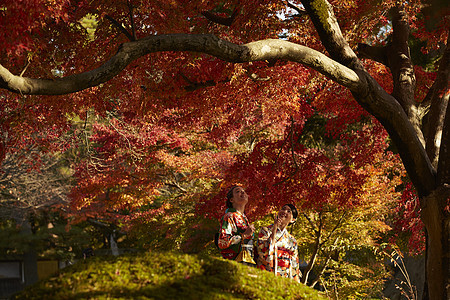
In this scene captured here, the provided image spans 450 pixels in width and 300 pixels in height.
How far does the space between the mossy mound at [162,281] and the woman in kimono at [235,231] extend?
3.05ft

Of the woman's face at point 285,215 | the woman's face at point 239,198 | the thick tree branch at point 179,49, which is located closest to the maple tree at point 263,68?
the thick tree branch at point 179,49

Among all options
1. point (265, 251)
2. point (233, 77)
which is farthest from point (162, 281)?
point (233, 77)

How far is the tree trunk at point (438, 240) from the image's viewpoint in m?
4.82

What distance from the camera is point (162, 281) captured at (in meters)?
2.71

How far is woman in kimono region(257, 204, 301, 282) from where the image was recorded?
4371 mm

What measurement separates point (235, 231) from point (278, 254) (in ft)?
2.74

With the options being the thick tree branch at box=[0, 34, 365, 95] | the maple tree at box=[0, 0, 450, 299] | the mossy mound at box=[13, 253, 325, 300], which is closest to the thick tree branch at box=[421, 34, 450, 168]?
the maple tree at box=[0, 0, 450, 299]

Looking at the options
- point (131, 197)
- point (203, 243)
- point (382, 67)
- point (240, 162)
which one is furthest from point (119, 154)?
point (382, 67)

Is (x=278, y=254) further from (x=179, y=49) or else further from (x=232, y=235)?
(x=179, y=49)

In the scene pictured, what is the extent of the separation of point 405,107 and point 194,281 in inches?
168

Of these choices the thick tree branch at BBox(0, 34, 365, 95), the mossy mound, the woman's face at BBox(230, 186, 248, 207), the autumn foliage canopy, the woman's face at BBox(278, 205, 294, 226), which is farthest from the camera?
the autumn foliage canopy

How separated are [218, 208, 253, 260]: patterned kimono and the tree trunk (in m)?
2.28

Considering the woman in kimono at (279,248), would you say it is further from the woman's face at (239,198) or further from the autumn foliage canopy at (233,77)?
the autumn foliage canopy at (233,77)

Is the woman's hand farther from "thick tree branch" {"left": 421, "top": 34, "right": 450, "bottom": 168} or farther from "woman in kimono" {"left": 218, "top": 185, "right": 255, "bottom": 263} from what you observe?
"thick tree branch" {"left": 421, "top": 34, "right": 450, "bottom": 168}
